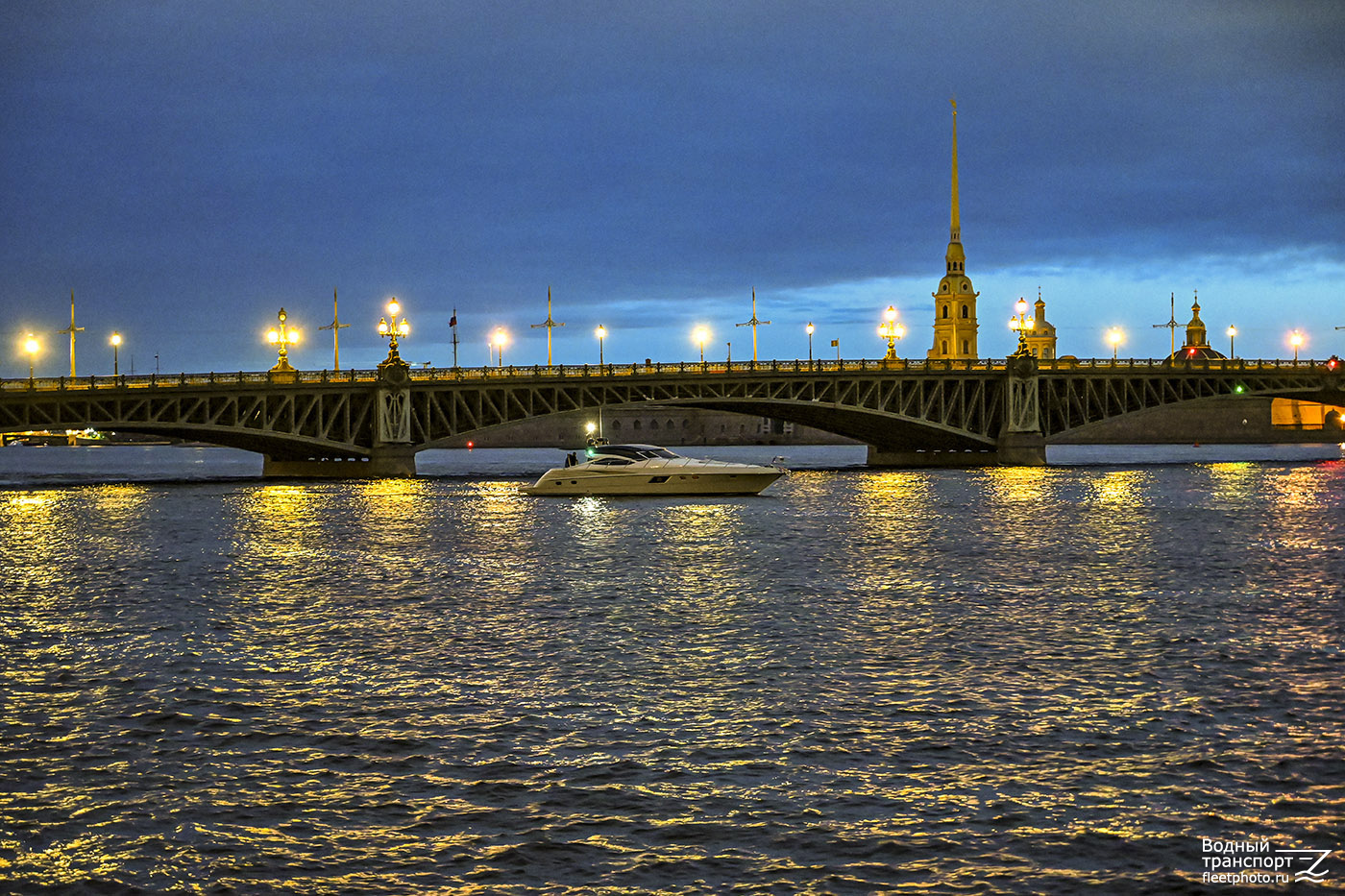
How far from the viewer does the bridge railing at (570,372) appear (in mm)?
95938

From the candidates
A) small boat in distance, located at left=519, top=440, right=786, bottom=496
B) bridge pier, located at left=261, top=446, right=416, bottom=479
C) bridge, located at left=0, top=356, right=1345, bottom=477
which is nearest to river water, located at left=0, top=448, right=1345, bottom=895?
small boat in distance, located at left=519, top=440, right=786, bottom=496

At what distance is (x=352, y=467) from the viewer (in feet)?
359

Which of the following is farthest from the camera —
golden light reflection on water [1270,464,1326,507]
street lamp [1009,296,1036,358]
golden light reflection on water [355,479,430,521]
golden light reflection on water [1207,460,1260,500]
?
street lamp [1009,296,1036,358]

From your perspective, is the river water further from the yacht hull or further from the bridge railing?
the bridge railing

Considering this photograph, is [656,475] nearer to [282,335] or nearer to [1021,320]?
[282,335]

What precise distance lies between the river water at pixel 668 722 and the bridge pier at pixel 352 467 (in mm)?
61580

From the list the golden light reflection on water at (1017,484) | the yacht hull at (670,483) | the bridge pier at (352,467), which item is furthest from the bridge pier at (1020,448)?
the bridge pier at (352,467)

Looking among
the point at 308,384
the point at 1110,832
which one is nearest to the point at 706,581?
the point at 1110,832

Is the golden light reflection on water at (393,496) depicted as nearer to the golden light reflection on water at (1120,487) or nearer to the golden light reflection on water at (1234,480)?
the golden light reflection on water at (1120,487)

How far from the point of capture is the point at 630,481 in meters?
79.3

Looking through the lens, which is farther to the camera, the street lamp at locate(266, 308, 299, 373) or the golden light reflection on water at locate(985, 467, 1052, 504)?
the street lamp at locate(266, 308, 299, 373)

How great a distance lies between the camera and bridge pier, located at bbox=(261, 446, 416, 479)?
105 meters

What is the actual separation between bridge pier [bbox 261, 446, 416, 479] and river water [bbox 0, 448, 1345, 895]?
6158 cm

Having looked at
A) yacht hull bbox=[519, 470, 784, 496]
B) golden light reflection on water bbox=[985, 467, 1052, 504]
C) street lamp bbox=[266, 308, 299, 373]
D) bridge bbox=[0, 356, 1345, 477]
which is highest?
street lamp bbox=[266, 308, 299, 373]
